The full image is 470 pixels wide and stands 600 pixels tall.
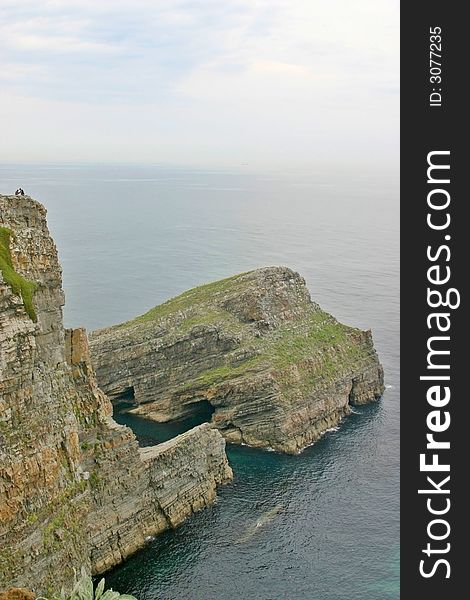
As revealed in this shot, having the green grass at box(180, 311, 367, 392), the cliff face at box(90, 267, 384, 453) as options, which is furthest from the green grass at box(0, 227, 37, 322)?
the green grass at box(180, 311, 367, 392)

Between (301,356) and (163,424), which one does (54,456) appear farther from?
(301,356)

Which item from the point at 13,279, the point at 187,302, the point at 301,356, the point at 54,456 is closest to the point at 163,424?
the point at 301,356

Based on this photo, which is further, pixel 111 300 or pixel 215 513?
pixel 111 300

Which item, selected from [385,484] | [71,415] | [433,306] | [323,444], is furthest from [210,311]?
[433,306]

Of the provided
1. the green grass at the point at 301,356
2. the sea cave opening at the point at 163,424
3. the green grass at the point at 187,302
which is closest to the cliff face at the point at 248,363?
the green grass at the point at 301,356

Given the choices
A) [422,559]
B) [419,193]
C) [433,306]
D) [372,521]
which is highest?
[419,193]

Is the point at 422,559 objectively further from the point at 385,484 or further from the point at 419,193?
the point at 385,484
